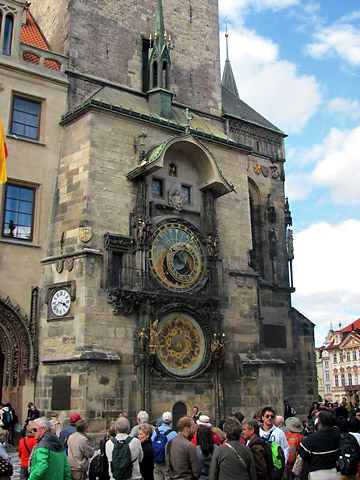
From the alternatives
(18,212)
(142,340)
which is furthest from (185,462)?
(18,212)

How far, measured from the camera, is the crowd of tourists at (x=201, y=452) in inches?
234

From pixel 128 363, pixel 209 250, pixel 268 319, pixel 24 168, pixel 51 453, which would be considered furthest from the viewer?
pixel 268 319

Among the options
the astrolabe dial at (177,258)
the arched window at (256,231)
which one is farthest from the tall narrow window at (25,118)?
the arched window at (256,231)

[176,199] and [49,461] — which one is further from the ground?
[176,199]

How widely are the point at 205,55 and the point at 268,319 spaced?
10827 mm

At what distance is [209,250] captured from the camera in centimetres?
1878

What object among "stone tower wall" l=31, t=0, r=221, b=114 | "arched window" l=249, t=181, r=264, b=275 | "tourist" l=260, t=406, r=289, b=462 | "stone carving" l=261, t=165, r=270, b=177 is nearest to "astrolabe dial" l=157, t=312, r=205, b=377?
"arched window" l=249, t=181, r=264, b=275

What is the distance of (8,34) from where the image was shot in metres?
18.2

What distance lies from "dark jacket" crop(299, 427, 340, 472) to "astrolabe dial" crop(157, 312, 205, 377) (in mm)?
10394

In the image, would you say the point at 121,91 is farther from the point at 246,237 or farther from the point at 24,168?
the point at 246,237

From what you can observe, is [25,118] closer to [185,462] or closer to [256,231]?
[256,231]

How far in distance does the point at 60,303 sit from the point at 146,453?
916 centimetres

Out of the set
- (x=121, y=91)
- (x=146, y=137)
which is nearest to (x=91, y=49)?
(x=121, y=91)

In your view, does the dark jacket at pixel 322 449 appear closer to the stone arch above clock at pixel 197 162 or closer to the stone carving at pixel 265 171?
the stone arch above clock at pixel 197 162
